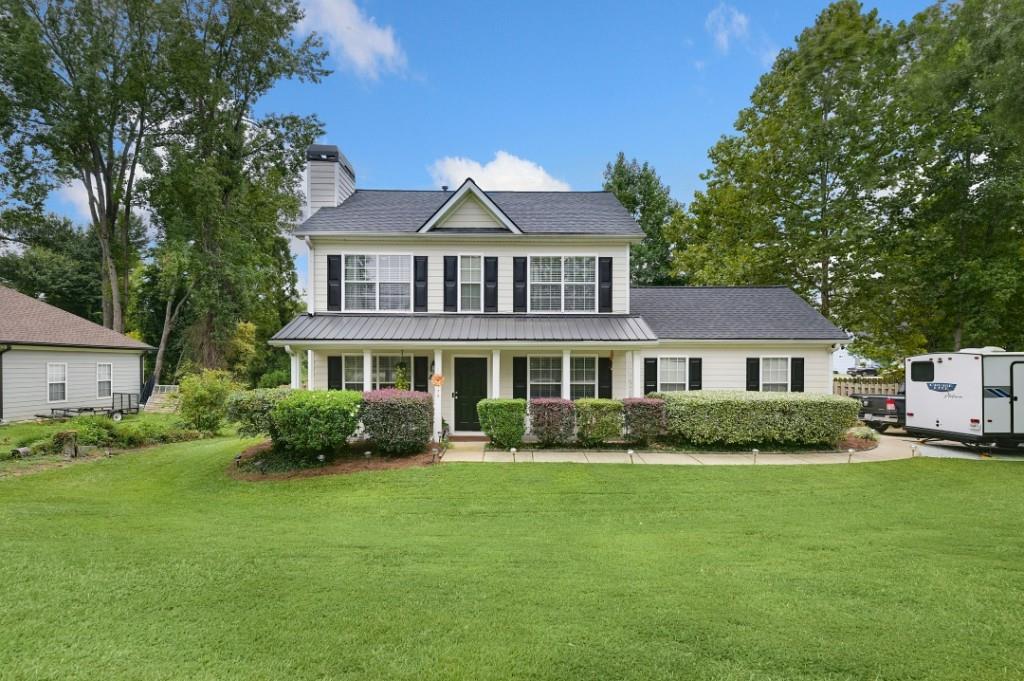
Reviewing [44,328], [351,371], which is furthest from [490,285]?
[44,328]

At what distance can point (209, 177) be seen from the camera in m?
24.5

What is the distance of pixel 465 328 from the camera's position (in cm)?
1373

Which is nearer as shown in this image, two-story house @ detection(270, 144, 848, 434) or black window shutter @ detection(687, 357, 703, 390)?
two-story house @ detection(270, 144, 848, 434)

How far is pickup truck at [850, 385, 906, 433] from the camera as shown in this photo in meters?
15.8

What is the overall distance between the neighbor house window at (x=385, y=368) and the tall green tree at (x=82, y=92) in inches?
815

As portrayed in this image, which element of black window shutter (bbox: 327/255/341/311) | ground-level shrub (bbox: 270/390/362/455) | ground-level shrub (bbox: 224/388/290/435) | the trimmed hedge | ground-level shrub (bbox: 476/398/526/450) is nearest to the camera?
ground-level shrub (bbox: 270/390/362/455)

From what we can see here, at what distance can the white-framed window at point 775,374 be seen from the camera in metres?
14.9

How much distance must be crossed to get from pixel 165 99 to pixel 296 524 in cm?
2878

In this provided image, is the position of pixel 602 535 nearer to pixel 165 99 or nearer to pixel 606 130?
pixel 606 130

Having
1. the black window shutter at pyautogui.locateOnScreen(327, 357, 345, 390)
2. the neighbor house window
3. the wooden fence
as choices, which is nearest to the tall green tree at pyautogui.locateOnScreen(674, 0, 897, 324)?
the wooden fence

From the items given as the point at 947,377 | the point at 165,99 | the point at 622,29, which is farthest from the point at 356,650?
the point at 165,99

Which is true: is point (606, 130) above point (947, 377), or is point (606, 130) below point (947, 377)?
above

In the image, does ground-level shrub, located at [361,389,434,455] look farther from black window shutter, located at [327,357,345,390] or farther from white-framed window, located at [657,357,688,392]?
white-framed window, located at [657,357,688,392]

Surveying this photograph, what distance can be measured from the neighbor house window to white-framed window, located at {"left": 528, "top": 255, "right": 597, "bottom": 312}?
422cm
